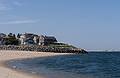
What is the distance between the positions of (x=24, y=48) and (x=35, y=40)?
46766mm

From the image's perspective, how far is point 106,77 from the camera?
3111 centimetres

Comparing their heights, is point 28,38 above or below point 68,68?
above

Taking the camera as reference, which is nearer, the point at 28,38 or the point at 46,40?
the point at 46,40

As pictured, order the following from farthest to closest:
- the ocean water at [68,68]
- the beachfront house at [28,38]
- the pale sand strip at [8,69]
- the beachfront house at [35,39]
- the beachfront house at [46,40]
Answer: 1. the beachfront house at [28,38]
2. the beachfront house at [35,39]
3. the beachfront house at [46,40]
4. the ocean water at [68,68]
5. the pale sand strip at [8,69]

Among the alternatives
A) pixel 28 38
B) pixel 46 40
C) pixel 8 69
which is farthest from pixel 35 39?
pixel 8 69

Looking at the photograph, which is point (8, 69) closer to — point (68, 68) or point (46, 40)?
point (68, 68)

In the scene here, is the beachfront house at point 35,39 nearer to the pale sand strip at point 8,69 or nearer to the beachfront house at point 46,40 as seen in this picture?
the beachfront house at point 46,40

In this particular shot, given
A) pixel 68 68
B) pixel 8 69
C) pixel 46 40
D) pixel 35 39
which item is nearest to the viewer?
pixel 8 69

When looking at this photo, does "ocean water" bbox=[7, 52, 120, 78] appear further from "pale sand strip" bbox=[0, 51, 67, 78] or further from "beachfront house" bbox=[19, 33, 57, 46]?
"beachfront house" bbox=[19, 33, 57, 46]

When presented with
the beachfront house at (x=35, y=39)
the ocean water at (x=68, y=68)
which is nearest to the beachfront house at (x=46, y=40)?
the beachfront house at (x=35, y=39)

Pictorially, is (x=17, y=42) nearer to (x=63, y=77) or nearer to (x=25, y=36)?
(x=25, y=36)

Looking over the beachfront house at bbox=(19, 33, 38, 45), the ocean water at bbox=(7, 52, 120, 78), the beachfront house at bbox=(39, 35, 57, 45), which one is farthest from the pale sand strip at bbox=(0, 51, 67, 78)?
the beachfront house at bbox=(19, 33, 38, 45)

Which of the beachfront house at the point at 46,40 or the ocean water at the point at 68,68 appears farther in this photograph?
the beachfront house at the point at 46,40

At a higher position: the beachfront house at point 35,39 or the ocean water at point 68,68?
the beachfront house at point 35,39
